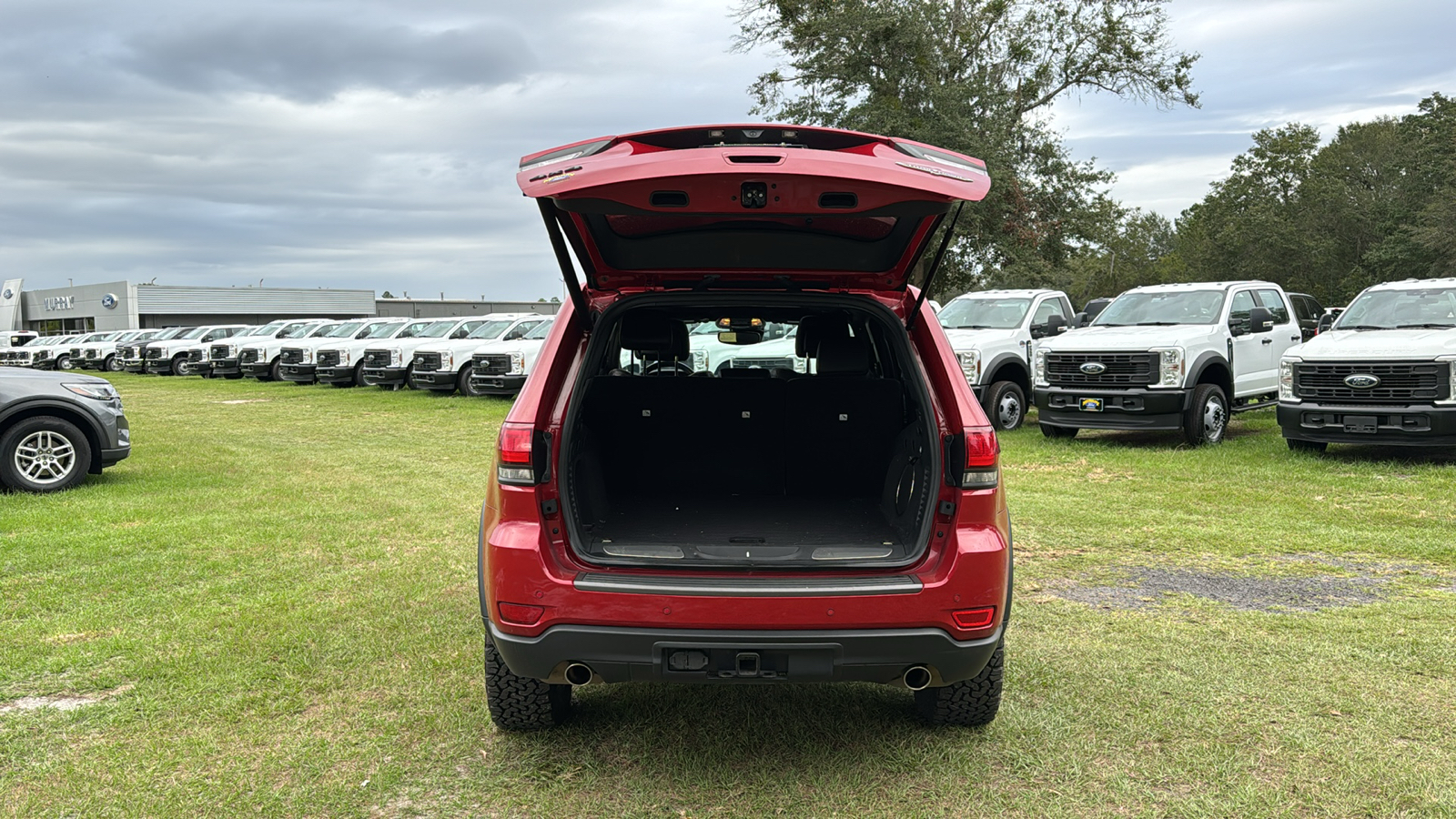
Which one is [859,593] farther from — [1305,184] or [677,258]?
[1305,184]

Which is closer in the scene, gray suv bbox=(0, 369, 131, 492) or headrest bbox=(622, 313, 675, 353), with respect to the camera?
headrest bbox=(622, 313, 675, 353)

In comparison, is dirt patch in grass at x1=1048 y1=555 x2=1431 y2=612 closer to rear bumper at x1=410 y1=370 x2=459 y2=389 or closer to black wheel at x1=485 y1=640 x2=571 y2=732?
black wheel at x1=485 y1=640 x2=571 y2=732

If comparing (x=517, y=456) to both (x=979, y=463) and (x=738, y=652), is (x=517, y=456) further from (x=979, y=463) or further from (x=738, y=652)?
(x=979, y=463)

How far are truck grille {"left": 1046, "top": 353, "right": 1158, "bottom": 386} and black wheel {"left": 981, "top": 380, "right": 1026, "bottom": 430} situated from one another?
50.8 inches

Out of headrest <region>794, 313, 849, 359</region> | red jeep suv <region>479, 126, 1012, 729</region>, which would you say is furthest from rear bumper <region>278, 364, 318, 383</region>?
red jeep suv <region>479, 126, 1012, 729</region>

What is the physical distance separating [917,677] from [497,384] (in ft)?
58.0

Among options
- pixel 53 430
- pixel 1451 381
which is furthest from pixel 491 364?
pixel 1451 381

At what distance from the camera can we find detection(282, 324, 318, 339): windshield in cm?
3081

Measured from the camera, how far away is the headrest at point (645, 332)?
4441 millimetres

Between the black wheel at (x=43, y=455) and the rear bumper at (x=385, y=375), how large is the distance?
14.4 m

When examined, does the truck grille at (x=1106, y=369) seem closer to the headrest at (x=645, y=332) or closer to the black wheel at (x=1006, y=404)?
the black wheel at (x=1006, y=404)

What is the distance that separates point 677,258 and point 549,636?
1.43 m

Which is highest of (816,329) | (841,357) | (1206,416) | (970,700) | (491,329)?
(491,329)

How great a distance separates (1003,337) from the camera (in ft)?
46.0
